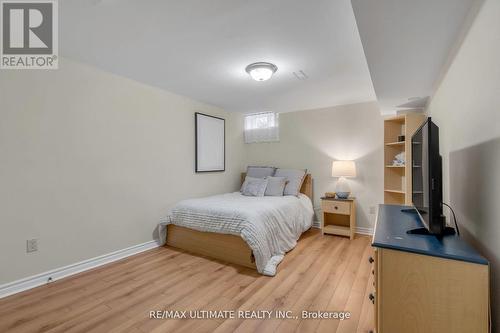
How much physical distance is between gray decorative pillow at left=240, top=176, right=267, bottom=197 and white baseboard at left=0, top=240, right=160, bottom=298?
1757mm

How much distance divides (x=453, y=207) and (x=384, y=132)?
213cm

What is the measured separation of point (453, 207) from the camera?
1691 millimetres

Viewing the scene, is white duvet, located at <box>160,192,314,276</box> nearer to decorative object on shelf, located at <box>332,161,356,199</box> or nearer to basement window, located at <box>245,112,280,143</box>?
decorative object on shelf, located at <box>332,161,356,199</box>

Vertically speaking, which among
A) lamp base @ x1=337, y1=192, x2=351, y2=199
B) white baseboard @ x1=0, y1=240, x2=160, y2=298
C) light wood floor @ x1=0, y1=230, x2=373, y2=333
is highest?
lamp base @ x1=337, y1=192, x2=351, y2=199

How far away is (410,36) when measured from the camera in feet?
4.99

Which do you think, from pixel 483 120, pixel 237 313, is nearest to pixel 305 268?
pixel 237 313

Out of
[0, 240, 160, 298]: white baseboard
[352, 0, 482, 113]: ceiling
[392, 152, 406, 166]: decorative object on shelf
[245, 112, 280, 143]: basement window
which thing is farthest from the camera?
[245, 112, 280, 143]: basement window

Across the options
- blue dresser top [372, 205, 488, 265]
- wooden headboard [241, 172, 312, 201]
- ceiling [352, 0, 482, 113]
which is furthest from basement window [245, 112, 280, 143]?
blue dresser top [372, 205, 488, 265]

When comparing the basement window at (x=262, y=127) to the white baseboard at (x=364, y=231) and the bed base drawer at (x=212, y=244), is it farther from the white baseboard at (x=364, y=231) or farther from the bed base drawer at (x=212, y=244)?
the bed base drawer at (x=212, y=244)

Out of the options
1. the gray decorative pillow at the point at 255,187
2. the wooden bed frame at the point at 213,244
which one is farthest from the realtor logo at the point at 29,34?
the gray decorative pillow at the point at 255,187

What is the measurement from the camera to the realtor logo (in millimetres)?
1725

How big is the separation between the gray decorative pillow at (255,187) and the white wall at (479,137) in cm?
256

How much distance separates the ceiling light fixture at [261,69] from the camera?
8.02ft

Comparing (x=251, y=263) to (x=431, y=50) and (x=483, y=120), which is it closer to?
(x=483, y=120)
